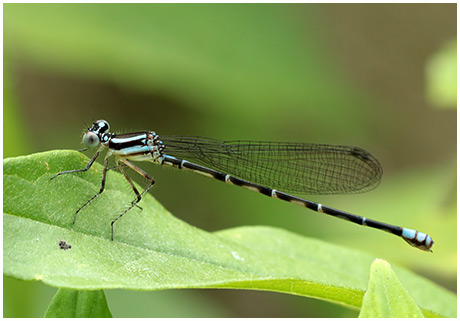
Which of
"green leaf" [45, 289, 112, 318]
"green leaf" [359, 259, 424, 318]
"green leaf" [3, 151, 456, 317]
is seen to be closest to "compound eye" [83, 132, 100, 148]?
"green leaf" [3, 151, 456, 317]

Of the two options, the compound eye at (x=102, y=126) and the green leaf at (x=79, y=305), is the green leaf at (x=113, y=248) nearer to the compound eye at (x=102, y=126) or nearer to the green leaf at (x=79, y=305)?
the green leaf at (x=79, y=305)

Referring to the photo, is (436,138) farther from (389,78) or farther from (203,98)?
(203,98)

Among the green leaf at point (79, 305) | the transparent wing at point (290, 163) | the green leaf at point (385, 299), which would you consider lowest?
the green leaf at point (79, 305)

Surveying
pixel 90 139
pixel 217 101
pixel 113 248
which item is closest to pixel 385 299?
pixel 113 248

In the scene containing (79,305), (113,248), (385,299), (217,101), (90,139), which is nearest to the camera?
(385,299)

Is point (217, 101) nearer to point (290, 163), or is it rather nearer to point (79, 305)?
point (290, 163)

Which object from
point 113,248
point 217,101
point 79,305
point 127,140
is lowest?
point 79,305

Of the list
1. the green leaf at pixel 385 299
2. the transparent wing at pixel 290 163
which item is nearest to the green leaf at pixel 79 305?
the green leaf at pixel 385 299
